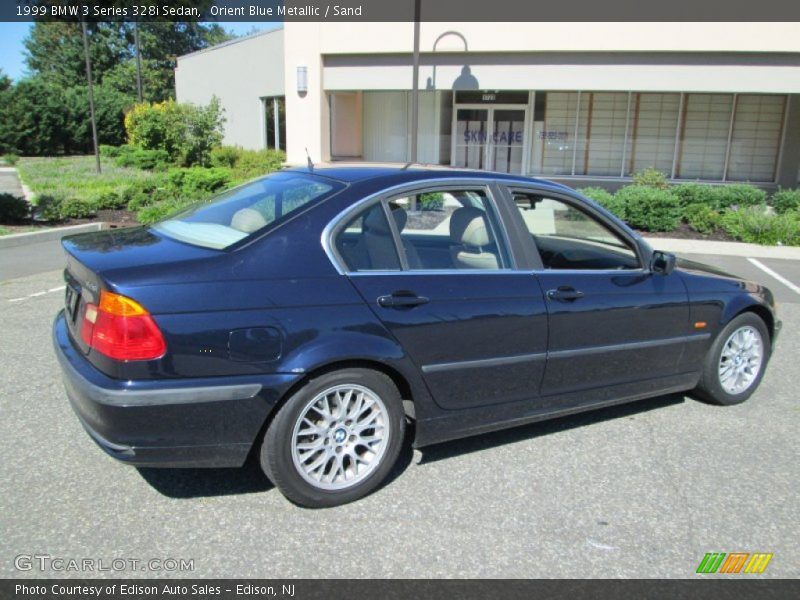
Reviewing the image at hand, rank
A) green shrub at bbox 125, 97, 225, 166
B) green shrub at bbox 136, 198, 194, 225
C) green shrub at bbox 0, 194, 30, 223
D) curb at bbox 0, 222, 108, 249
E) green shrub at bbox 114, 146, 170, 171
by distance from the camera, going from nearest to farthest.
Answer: curb at bbox 0, 222, 108, 249 → green shrub at bbox 0, 194, 30, 223 → green shrub at bbox 136, 198, 194, 225 → green shrub at bbox 125, 97, 225, 166 → green shrub at bbox 114, 146, 170, 171

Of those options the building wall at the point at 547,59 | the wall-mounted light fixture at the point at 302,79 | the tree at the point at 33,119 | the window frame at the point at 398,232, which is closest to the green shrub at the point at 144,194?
the wall-mounted light fixture at the point at 302,79

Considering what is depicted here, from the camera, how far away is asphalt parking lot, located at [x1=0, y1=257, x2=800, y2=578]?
298 cm

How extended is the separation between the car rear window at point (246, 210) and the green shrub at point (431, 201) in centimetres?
50

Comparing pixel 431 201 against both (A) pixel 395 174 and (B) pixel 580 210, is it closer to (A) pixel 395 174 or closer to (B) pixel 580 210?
(A) pixel 395 174

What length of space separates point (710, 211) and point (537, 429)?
1120 centimetres

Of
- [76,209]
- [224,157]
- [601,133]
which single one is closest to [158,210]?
[76,209]

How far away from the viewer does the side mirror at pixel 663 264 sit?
169 inches

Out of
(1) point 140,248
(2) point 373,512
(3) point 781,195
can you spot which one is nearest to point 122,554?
(2) point 373,512

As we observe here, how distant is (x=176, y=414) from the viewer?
297 centimetres

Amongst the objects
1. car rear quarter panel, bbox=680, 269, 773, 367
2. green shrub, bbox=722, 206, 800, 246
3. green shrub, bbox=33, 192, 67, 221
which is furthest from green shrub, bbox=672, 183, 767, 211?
green shrub, bbox=33, 192, 67, 221

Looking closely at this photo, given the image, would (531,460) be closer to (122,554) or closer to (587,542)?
(587,542)

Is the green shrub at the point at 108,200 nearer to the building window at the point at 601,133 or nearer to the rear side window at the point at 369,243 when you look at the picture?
the rear side window at the point at 369,243

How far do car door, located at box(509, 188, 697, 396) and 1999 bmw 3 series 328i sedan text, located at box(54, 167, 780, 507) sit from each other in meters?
0.01

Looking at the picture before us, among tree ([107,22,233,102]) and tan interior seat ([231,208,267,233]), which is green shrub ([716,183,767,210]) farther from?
tree ([107,22,233,102])
